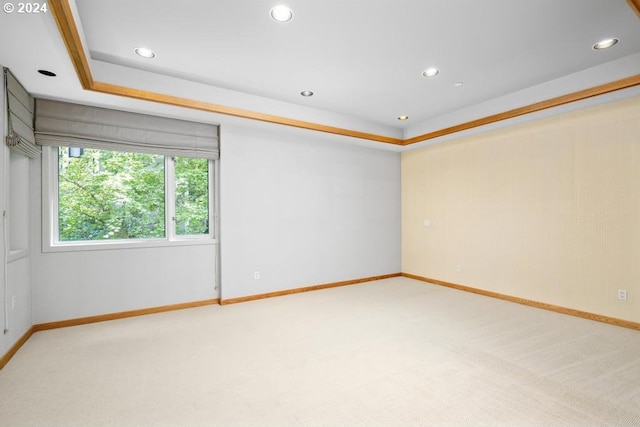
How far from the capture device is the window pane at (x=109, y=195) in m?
3.58

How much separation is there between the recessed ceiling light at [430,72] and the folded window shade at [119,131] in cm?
277

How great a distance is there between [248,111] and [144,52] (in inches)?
51.3

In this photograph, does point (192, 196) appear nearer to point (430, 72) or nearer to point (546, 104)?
point (430, 72)

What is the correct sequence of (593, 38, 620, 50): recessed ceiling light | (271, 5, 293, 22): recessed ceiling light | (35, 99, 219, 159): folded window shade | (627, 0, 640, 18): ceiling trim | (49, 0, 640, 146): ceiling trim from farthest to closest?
(35, 99, 219, 159): folded window shade, (593, 38, 620, 50): recessed ceiling light, (271, 5, 293, 22): recessed ceiling light, (49, 0, 640, 146): ceiling trim, (627, 0, 640, 18): ceiling trim

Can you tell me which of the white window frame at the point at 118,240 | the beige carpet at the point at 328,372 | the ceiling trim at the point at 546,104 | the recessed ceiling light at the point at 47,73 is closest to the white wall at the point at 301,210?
the white window frame at the point at 118,240

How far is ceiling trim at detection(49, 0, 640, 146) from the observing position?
2092 millimetres

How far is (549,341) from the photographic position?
2998mm

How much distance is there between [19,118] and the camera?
2.89 m

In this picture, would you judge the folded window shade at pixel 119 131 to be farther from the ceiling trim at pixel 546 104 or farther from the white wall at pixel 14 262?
the ceiling trim at pixel 546 104

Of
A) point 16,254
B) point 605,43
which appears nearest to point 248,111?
point 16,254

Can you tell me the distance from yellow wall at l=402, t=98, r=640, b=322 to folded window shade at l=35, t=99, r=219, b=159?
388 centimetres

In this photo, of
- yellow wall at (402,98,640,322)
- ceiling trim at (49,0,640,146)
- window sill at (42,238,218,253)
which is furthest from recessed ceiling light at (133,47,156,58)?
yellow wall at (402,98,640,322)

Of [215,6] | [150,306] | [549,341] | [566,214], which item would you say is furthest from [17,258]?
[566,214]

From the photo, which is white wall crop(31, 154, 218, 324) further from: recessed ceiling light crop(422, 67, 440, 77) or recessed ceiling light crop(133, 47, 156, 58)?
recessed ceiling light crop(422, 67, 440, 77)
